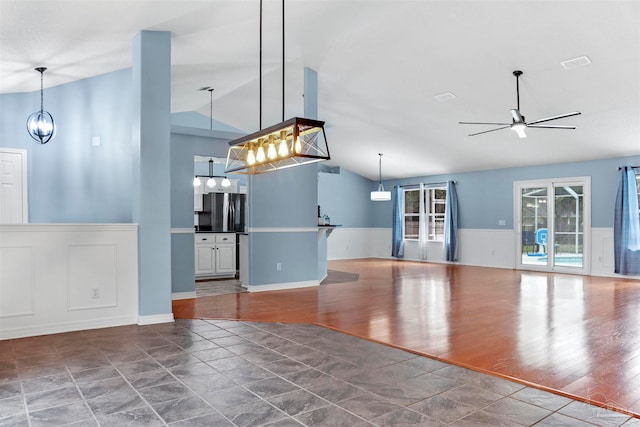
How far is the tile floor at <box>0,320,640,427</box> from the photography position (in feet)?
7.63

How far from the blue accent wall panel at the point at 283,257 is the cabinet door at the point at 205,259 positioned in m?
1.43

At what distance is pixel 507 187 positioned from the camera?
33.4 feet

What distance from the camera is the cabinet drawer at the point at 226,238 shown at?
778cm

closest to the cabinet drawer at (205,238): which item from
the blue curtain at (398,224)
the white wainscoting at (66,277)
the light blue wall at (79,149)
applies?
the light blue wall at (79,149)

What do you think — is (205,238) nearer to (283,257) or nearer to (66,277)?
(283,257)

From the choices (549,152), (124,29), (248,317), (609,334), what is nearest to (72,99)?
(124,29)

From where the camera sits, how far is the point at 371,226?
1337cm

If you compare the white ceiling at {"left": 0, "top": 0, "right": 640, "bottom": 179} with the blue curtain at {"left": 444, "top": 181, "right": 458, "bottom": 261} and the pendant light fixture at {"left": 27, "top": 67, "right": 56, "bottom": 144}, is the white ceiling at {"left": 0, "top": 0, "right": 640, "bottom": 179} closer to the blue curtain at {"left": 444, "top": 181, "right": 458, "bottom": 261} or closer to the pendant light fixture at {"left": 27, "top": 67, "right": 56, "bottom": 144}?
the pendant light fixture at {"left": 27, "top": 67, "right": 56, "bottom": 144}

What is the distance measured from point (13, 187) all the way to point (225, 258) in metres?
3.39

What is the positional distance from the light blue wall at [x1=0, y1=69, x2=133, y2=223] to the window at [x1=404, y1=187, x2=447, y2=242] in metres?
8.27

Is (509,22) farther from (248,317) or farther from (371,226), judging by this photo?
(371,226)

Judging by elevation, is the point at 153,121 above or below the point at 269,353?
above

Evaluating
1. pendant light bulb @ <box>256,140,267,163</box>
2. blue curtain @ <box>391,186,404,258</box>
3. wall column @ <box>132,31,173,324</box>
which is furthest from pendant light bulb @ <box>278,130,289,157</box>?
blue curtain @ <box>391,186,404,258</box>

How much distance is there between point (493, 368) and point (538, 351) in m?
0.67
